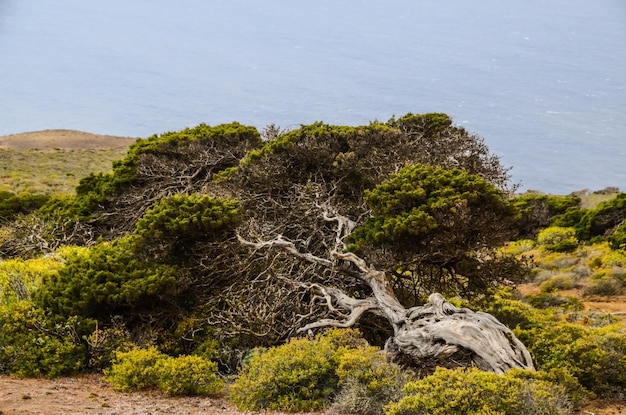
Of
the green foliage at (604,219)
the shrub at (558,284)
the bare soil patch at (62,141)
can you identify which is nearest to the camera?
the shrub at (558,284)

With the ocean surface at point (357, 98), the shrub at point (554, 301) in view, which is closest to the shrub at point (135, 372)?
the shrub at point (554, 301)

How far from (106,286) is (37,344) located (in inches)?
48.2

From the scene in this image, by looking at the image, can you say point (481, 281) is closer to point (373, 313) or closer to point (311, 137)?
point (373, 313)

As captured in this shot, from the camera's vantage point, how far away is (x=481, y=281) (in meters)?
10.9

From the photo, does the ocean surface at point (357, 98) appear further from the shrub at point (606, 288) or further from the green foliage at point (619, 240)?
the shrub at point (606, 288)

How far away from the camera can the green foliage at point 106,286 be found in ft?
33.7

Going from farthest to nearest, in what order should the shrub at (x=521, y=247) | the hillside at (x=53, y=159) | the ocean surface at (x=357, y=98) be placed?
the ocean surface at (x=357, y=98), the hillside at (x=53, y=159), the shrub at (x=521, y=247)

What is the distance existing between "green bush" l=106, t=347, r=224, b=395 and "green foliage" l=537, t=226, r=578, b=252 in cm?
1709

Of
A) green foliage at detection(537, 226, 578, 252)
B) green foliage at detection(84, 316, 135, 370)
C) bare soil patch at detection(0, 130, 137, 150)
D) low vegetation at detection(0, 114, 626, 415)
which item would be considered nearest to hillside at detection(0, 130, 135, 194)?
bare soil patch at detection(0, 130, 137, 150)

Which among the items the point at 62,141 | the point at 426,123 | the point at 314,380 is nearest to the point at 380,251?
the point at 314,380

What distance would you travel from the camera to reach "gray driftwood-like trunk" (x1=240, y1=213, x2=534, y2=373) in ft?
27.8

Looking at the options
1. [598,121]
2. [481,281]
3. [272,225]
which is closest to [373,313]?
[481,281]

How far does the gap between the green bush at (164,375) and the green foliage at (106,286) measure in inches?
52.7

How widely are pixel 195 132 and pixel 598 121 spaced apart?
114 m
